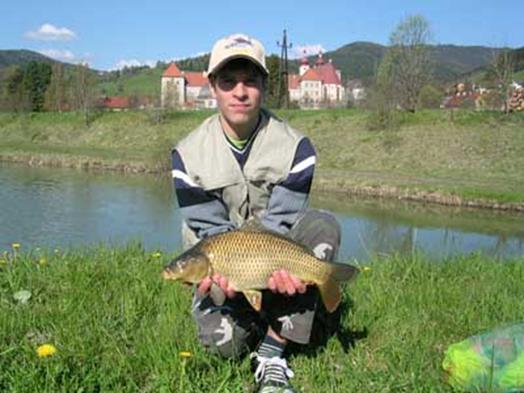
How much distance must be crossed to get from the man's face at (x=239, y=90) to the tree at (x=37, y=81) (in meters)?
58.8

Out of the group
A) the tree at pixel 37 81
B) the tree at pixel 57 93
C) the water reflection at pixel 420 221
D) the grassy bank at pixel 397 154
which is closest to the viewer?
the water reflection at pixel 420 221

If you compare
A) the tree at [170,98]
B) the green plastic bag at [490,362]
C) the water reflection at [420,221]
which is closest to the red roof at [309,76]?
the tree at [170,98]

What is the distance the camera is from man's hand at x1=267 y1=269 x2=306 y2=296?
7.94 ft

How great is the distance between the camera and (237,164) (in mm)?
2834

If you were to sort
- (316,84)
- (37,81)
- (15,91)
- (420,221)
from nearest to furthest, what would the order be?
(420,221), (15,91), (37,81), (316,84)

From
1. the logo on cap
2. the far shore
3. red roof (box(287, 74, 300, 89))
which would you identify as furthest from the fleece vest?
red roof (box(287, 74, 300, 89))

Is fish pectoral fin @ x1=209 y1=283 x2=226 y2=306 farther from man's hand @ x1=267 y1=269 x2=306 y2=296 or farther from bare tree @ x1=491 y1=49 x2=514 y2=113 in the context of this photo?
bare tree @ x1=491 y1=49 x2=514 y2=113

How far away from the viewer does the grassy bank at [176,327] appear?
7.73 ft

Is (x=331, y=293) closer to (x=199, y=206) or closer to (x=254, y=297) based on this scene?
(x=254, y=297)

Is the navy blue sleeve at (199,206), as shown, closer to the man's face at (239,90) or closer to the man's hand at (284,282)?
the man's face at (239,90)

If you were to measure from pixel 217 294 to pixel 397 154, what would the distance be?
2574 centimetres

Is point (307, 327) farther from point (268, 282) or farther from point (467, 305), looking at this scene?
point (467, 305)

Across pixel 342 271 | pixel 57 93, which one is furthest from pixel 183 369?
pixel 57 93

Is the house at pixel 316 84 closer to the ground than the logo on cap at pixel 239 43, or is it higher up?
higher up
